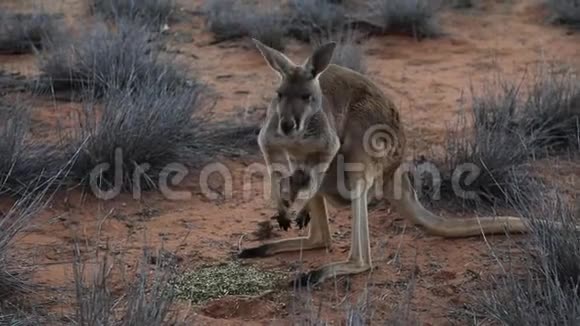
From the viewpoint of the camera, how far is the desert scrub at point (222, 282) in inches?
166

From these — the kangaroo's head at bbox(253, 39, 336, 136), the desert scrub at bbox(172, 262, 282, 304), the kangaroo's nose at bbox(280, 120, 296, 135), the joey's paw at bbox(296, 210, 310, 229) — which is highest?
the kangaroo's head at bbox(253, 39, 336, 136)

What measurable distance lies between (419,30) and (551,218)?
19.6 feet

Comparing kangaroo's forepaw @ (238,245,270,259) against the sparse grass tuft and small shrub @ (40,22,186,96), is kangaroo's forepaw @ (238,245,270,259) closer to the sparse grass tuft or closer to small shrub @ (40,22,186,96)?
the sparse grass tuft

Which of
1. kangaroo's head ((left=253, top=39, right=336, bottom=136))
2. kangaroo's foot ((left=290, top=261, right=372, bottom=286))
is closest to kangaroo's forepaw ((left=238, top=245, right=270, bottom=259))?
kangaroo's foot ((left=290, top=261, right=372, bottom=286))

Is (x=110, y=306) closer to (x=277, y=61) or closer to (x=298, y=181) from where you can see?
(x=298, y=181)

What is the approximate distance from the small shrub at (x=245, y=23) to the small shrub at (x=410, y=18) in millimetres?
1110

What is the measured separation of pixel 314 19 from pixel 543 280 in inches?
245

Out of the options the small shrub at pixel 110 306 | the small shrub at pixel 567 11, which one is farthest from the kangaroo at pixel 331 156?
the small shrub at pixel 567 11

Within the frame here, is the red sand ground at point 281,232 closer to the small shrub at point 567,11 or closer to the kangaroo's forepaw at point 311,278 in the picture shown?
the kangaroo's forepaw at point 311,278

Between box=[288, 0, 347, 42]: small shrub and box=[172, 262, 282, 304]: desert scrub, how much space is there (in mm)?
5198

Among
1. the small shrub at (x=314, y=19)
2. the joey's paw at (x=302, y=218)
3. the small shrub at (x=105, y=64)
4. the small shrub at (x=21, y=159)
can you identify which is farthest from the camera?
the small shrub at (x=314, y=19)

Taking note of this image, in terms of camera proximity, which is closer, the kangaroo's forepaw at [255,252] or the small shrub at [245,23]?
the kangaroo's forepaw at [255,252]

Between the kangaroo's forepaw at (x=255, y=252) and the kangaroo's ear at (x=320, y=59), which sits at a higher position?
the kangaroo's ear at (x=320, y=59)

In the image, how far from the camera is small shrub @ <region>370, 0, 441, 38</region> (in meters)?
9.67
